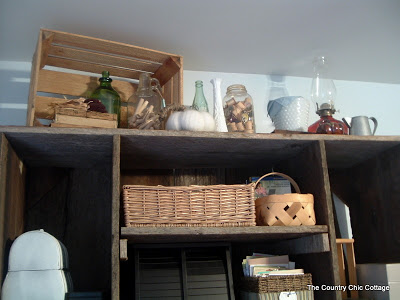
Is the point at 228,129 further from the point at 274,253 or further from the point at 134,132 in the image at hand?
the point at 274,253

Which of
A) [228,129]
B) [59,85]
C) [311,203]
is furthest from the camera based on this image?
[59,85]

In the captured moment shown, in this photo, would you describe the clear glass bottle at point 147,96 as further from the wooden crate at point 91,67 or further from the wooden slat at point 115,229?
the wooden slat at point 115,229

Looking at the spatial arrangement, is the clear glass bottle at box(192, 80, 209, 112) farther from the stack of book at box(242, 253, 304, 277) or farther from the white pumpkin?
the stack of book at box(242, 253, 304, 277)

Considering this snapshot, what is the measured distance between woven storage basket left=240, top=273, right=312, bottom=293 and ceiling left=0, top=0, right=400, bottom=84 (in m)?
1.04

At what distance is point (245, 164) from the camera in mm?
2041

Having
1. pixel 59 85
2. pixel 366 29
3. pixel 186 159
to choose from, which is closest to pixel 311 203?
pixel 186 159

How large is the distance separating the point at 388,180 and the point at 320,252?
1.61 feet

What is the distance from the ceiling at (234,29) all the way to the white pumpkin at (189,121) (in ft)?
1.47

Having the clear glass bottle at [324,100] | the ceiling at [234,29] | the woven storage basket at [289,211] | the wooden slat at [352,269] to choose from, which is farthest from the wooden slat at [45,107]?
the wooden slat at [352,269]

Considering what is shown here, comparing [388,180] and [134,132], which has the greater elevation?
[134,132]

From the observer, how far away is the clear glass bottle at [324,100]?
1.83 meters

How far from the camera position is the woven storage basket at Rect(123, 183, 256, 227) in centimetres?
154

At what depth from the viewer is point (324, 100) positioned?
1.98 m

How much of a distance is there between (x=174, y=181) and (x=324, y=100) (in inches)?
30.0
